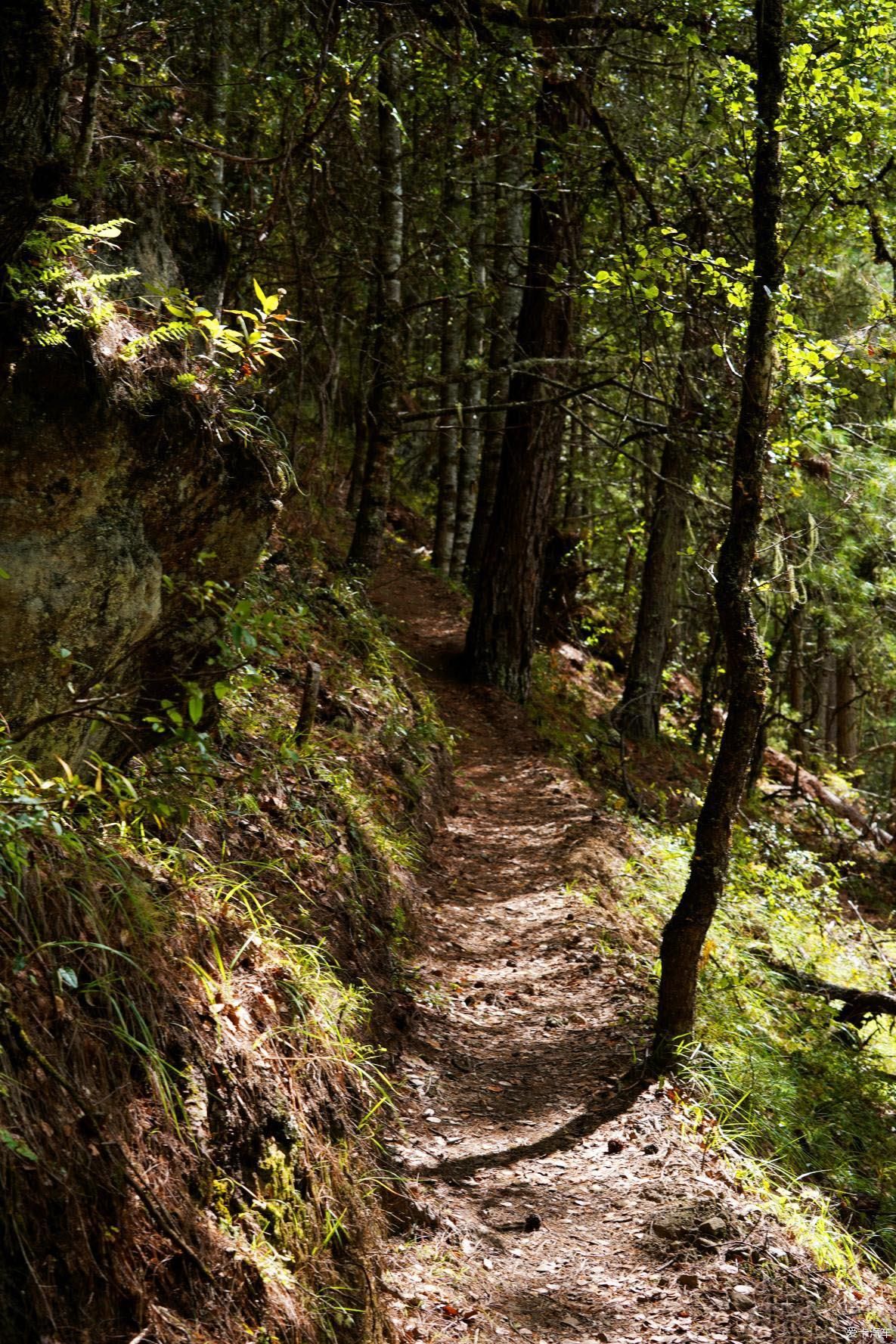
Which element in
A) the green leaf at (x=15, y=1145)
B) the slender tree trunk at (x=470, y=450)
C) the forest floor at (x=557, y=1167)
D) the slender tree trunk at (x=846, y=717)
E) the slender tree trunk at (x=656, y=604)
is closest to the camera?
the green leaf at (x=15, y=1145)

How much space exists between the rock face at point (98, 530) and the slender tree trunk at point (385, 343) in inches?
220

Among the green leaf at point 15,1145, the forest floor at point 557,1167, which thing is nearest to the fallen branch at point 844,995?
the forest floor at point 557,1167

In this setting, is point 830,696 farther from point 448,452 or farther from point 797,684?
point 448,452

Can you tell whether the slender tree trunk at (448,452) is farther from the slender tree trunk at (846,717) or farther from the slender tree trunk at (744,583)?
the slender tree trunk at (846,717)

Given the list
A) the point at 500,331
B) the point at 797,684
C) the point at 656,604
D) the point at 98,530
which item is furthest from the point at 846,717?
the point at 98,530

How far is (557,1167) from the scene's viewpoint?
4.72 metres

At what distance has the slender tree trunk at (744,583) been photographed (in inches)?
195

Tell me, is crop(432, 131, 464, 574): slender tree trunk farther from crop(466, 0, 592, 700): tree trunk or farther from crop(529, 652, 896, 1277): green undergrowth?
crop(529, 652, 896, 1277): green undergrowth

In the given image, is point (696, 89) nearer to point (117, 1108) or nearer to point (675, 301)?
point (675, 301)

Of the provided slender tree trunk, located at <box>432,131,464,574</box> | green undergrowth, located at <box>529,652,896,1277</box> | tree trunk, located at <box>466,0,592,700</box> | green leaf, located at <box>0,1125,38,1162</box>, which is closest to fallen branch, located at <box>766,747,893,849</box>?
green undergrowth, located at <box>529,652,896,1277</box>

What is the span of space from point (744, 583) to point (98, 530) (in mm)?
3211

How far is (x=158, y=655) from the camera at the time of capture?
14.8ft

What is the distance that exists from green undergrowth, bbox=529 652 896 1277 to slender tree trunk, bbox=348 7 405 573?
129 inches

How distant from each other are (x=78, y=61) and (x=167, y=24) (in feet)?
10.3
